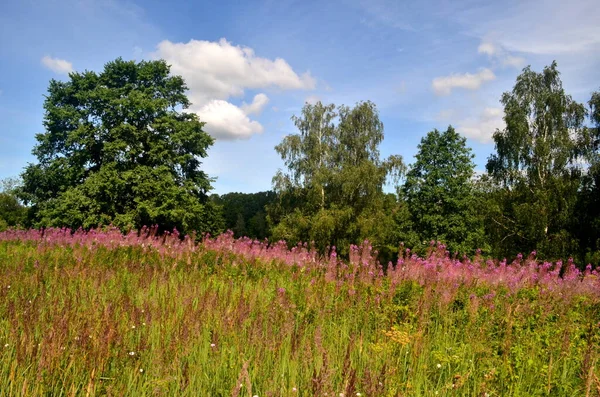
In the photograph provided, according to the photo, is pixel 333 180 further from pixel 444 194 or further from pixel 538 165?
pixel 538 165

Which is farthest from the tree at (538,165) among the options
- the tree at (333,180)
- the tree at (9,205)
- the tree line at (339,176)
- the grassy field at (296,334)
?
the tree at (9,205)

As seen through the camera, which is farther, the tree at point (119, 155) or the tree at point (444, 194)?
the tree at point (444, 194)

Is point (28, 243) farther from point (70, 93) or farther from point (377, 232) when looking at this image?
point (377, 232)

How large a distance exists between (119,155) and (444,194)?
70.1ft

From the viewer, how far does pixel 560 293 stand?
22.3ft

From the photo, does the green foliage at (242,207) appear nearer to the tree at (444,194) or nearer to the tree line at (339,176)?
the tree line at (339,176)

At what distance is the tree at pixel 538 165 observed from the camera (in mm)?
25516

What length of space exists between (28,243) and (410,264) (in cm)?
1039

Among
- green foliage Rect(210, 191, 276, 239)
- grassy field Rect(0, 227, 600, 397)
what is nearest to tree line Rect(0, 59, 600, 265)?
grassy field Rect(0, 227, 600, 397)

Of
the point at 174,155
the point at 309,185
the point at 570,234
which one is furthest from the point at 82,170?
the point at 570,234

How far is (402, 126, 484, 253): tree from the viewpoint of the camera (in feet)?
92.0

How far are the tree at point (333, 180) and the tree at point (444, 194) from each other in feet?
7.19

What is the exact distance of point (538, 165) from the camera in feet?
88.2

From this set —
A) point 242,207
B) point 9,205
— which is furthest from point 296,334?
point 242,207
